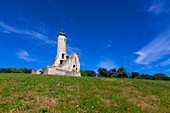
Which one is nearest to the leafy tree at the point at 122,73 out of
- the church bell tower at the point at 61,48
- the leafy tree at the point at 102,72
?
the leafy tree at the point at 102,72

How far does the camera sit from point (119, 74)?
63406 millimetres

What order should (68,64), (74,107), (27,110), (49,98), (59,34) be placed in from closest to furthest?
1. (27,110)
2. (74,107)
3. (49,98)
4. (68,64)
5. (59,34)

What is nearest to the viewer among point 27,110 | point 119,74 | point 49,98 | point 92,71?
point 27,110

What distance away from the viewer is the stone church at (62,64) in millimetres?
→ 29781

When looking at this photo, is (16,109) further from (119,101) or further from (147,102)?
(147,102)

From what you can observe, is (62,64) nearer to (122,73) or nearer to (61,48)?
(61,48)

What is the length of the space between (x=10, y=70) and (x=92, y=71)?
61.9 m

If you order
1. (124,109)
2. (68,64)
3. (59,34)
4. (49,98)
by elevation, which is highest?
(59,34)

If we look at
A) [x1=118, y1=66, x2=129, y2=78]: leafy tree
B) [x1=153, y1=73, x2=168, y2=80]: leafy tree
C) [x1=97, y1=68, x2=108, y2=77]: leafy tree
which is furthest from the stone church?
[x1=153, y1=73, x2=168, y2=80]: leafy tree

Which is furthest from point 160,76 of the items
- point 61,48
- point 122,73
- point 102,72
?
point 61,48

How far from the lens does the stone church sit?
2978cm

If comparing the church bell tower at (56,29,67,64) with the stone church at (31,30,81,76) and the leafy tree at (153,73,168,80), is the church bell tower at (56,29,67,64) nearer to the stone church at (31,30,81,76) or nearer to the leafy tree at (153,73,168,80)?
the stone church at (31,30,81,76)

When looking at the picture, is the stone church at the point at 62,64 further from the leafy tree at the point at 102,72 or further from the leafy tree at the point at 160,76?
the leafy tree at the point at 160,76

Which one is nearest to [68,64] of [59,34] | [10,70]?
[59,34]
